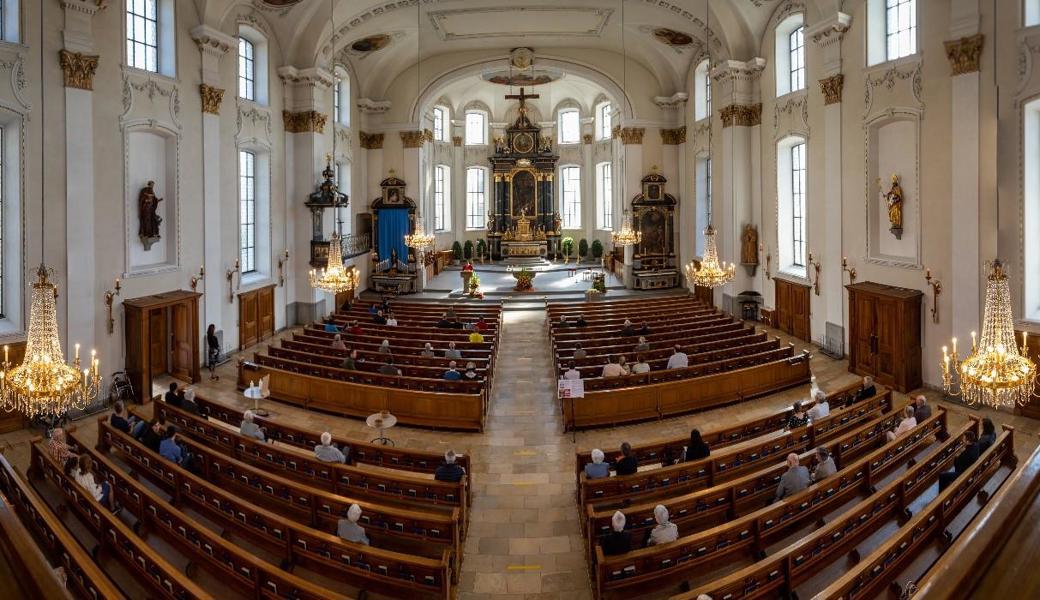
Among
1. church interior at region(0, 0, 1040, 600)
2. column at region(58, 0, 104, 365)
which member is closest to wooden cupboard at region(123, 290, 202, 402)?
church interior at region(0, 0, 1040, 600)

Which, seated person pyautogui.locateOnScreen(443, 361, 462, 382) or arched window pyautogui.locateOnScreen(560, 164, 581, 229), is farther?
arched window pyautogui.locateOnScreen(560, 164, 581, 229)

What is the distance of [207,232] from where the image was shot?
17.6 metres

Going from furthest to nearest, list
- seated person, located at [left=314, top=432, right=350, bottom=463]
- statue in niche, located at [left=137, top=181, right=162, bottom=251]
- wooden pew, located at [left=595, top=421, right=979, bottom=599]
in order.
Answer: statue in niche, located at [left=137, top=181, right=162, bottom=251] → seated person, located at [left=314, top=432, right=350, bottom=463] → wooden pew, located at [left=595, top=421, right=979, bottom=599]

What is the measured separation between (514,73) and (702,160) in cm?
1127

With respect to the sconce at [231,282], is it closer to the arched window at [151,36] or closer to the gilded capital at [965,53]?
the arched window at [151,36]

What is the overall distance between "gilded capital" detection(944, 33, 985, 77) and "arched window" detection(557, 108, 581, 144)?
25010 millimetres

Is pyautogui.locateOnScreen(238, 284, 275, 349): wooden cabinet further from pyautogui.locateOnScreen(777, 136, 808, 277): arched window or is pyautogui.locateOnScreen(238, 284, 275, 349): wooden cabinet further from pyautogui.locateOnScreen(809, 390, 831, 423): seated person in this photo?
pyautogui.locateOnScreen(777, 136, 808, 277): arched window

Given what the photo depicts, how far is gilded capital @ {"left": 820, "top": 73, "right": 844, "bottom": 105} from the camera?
677 inches

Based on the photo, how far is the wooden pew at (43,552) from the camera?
149 cm

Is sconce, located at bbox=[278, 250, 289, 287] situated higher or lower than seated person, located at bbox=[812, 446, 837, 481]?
higher

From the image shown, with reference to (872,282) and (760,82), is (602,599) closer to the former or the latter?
(872,282)

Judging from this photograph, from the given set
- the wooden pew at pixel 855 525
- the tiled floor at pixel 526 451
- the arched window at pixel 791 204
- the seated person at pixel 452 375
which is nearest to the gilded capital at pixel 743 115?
the arched window at pixel 791 204

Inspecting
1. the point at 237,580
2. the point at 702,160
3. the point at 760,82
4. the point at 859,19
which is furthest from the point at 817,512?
the point at 702,160

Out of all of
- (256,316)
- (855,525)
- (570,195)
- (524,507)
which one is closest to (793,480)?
(855,525)
